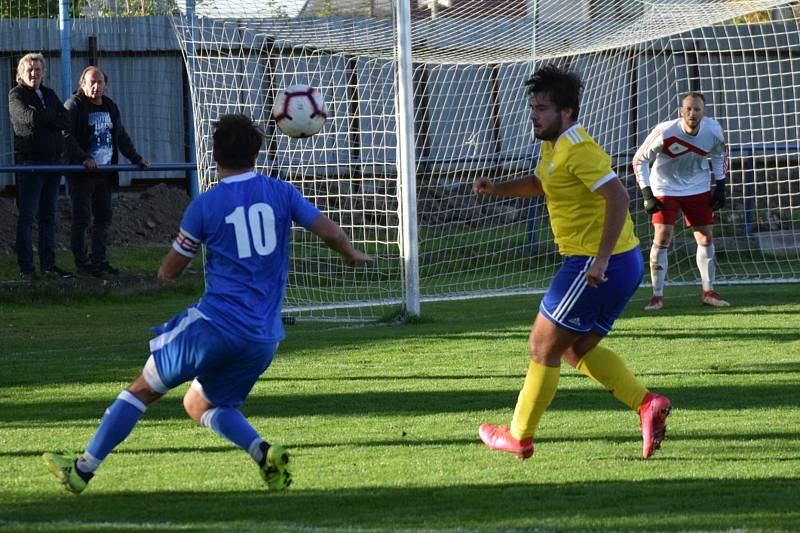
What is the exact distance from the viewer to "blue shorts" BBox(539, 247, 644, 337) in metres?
5.96

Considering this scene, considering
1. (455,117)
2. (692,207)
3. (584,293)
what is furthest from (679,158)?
(455,117)

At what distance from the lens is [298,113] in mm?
8953

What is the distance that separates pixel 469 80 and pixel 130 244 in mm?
5503

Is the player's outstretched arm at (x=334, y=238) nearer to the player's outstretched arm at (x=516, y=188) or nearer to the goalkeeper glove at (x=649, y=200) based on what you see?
the player's outstretched arm at (x=516, y=188)

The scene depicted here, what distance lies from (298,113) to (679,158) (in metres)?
4.57

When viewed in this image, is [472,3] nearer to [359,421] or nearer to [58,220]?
[58,220]

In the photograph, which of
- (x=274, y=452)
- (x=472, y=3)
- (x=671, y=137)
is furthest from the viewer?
(x=472, y=3)

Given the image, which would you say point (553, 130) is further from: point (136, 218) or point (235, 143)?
point (136, 218)

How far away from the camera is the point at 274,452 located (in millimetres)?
5207

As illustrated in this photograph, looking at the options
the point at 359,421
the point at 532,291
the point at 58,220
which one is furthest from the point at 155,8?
the point at 359,421

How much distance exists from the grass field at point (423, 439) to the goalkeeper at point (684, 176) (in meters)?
1.02

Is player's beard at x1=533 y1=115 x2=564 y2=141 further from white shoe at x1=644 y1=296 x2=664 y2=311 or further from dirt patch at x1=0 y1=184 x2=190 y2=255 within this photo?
dirt patch at x1=0 y1=184 x2=190 y2=255

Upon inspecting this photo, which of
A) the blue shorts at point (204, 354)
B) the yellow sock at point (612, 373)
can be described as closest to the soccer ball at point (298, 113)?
the yellow sock at point (612, 373)

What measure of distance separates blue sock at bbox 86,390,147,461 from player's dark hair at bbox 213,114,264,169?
1065 mm
